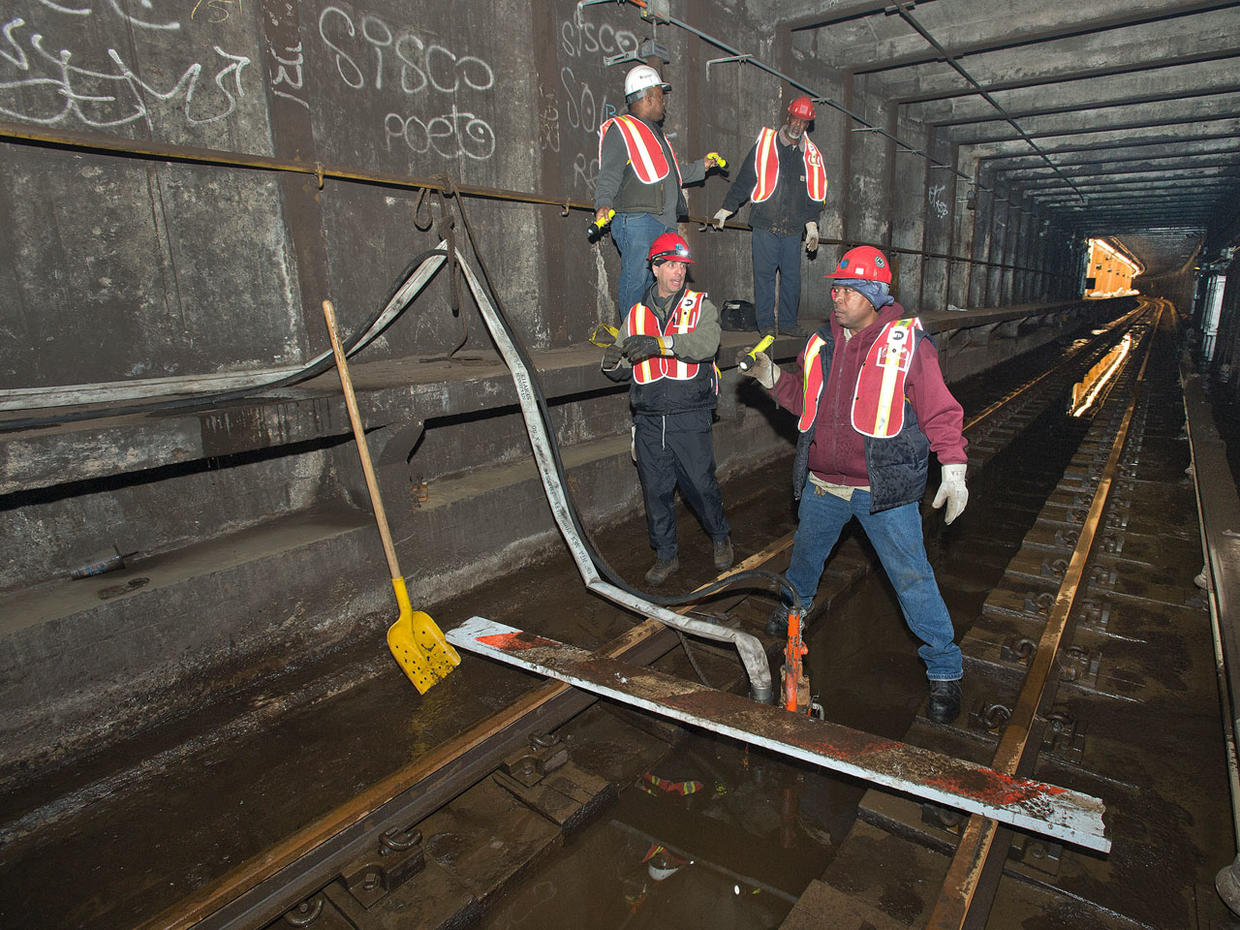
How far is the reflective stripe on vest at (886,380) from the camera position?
307 centimetres

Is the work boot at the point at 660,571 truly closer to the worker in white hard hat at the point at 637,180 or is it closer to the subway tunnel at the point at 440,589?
the subway tunnel at the point at 440,589

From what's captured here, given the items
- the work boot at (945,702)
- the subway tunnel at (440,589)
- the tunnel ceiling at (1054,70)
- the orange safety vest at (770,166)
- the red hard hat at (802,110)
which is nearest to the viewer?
the subway tunnel at (440,589)

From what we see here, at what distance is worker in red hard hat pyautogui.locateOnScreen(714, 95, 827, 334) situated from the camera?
686 cm

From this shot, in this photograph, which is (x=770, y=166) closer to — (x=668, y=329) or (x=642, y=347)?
(x=668, y=329)

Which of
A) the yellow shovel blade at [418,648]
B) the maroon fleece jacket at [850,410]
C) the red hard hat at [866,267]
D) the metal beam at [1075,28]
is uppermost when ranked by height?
the metal beam at [1075,28]

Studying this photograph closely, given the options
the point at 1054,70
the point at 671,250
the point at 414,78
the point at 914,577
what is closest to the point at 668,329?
the point at 671,250

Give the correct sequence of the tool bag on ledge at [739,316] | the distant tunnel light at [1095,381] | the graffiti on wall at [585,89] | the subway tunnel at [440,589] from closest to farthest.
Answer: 1. the subway tunnel at [440,589]
2. the graffiti on wall at [585,89]
3. the tool bag on ledge at [739,316]
4. the distant tunnel light at [1095,381]

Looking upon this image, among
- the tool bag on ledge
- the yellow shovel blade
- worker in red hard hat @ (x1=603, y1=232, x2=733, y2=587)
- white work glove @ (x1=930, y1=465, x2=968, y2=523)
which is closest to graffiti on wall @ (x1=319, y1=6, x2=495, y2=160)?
worker in red hard hat @ (x1=603, y1=232, x2=733, y2=587)

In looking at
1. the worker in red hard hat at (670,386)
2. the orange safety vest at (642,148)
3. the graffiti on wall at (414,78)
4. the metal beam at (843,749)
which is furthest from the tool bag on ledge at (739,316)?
the metal beam at (843,749)

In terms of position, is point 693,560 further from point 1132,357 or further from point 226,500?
point 1132,357

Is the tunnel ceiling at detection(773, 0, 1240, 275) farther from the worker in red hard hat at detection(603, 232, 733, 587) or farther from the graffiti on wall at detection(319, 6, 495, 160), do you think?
the worker in red hard hat at detection(603, 232, 733, 587)

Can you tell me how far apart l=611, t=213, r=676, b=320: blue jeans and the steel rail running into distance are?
3.68 metres

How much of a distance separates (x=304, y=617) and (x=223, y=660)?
46cm

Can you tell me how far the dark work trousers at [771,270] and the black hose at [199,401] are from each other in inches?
160
